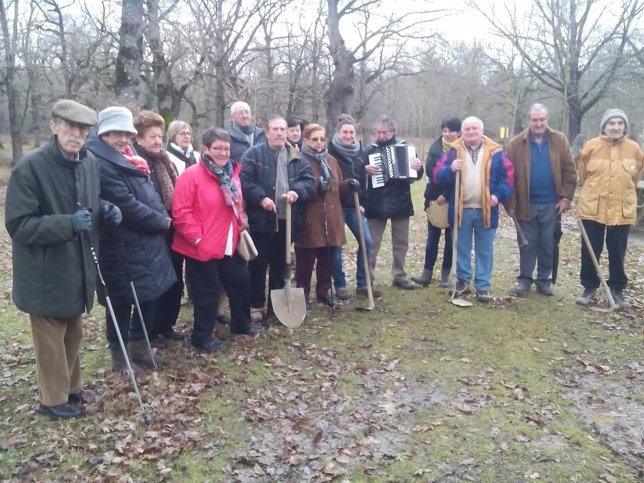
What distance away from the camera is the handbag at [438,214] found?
22.4 feet

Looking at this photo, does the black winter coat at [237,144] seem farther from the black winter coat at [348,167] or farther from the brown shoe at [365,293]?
the brown shoe at [365,293]

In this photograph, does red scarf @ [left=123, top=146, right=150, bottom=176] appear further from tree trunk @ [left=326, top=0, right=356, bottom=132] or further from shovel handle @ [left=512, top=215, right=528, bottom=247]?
tree trunk @ [left=326, top=0, right=356, bottom=132]

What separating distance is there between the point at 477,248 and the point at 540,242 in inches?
32.5

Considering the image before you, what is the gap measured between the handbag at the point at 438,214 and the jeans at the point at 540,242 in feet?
2.97

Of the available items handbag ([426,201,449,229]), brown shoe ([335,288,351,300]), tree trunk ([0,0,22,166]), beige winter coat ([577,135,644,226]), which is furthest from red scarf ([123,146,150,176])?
tree trunk ([0,0,22,166])

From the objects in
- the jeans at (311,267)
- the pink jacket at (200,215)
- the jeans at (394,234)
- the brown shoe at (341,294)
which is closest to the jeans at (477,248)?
the jeans at (394,234)

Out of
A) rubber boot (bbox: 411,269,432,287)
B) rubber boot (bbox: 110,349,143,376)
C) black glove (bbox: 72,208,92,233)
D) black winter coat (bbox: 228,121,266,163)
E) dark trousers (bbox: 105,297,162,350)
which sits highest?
black winter coat (bbox: 228,121,266,163)

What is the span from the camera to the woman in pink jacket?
4.78m

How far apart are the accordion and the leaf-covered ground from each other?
161cm

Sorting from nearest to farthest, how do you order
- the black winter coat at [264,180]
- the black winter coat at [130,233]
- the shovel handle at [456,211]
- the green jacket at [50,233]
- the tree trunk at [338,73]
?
the green jacket at [50,233]
the black winter coat at [130,233]
the black winter coat at [264,180]
the shovel handle at [456,211]
the tree trunk at [338,73]

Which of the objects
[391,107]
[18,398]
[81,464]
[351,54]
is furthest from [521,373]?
[391,107]

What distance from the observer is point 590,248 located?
21.6 ft

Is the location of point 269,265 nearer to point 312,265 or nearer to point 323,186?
point 312,265

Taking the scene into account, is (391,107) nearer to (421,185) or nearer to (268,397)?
(421,185)
